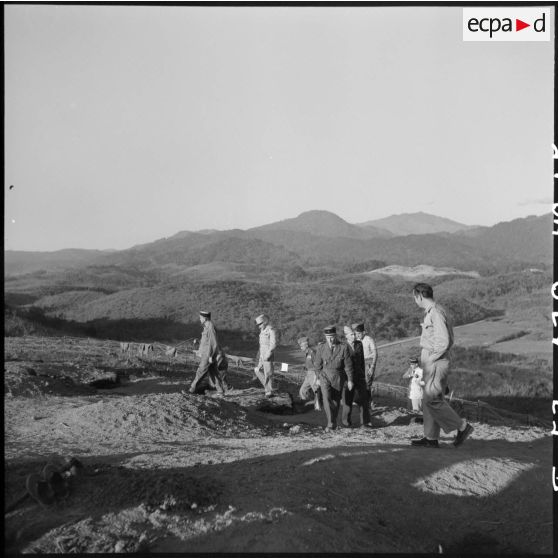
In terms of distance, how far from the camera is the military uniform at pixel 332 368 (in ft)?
26.1

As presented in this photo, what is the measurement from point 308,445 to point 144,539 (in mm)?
2918

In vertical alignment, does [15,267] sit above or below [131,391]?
above

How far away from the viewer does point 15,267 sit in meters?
59.5

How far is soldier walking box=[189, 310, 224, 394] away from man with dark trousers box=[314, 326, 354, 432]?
2161 millimetres

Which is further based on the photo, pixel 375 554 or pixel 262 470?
pixel 262 470

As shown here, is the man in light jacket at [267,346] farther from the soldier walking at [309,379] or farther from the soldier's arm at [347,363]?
the soldier's arm at [347,363]

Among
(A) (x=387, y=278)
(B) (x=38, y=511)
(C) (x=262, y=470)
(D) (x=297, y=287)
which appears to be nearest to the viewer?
(B) (x=38, y=511)

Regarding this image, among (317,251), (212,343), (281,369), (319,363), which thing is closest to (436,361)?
(319,363)

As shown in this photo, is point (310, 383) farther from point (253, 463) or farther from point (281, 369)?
point (253, 463)

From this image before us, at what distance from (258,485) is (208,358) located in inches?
196

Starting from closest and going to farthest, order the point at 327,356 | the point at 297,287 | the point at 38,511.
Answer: the point at 38,511 < the point at 327,356 < the point at 297,287

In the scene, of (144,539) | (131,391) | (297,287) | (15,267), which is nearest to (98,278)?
(15,267)

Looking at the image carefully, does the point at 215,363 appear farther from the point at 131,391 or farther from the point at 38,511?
the point at 38,511

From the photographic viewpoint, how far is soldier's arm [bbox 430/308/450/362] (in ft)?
19.8
